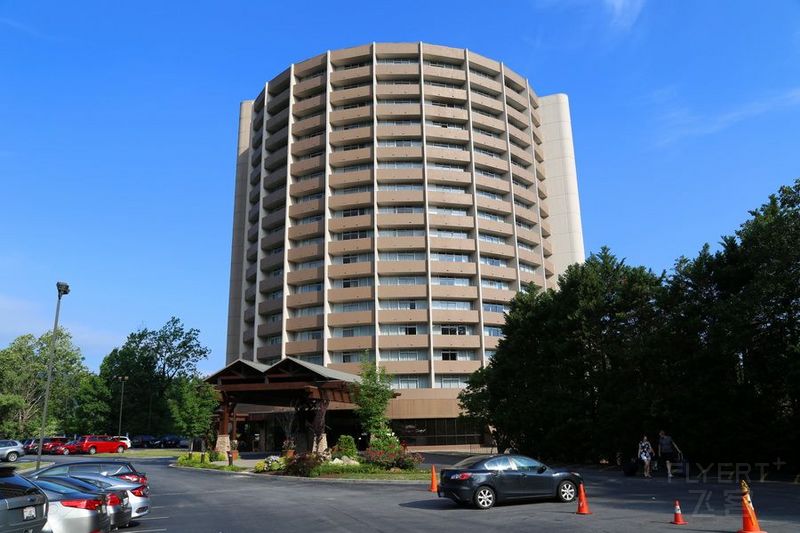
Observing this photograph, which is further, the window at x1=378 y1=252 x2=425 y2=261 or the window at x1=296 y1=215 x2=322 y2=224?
the window at x1=296 y1=215 x2=322 y2=224

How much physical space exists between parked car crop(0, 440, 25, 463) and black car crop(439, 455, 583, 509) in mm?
38949

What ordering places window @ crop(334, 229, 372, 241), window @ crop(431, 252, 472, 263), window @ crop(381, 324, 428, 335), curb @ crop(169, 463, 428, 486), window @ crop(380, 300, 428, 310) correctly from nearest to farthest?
curb @ crop(169, 463, 428, 486) → window @ crop(381, 324, 428, 335) → window @ crop(380, 300, 428, 310) → window @ crop(431, 252, 472, 263) → window @ crop(334, 229, 372, 241)

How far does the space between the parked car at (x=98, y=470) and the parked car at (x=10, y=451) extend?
31907 millimetres

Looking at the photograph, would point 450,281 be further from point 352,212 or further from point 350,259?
point 352,212

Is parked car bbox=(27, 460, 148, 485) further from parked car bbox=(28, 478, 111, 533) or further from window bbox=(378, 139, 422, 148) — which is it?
window bbox=(378, 139, 422, 148)

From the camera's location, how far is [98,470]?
53.4 ft

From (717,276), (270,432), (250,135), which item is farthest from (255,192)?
(717,276)

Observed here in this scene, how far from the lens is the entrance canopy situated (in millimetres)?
35188

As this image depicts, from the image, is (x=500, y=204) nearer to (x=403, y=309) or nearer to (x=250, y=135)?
(x=403, y=309)

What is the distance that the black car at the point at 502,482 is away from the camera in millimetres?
16203

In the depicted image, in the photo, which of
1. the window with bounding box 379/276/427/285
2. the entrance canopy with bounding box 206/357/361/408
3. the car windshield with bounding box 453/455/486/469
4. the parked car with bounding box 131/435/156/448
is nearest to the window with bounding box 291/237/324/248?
the window with bounding box 379/276/427/285

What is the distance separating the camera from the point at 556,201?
86312 millimetres

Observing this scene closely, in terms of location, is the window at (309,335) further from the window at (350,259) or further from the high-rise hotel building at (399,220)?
the window at (350,259)

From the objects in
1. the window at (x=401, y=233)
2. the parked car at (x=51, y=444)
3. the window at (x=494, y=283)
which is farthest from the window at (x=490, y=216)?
the parked car at (x=51, y=444)
